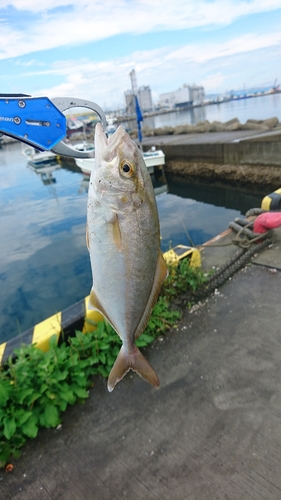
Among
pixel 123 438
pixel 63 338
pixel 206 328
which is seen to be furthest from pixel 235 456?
pixel 63 338

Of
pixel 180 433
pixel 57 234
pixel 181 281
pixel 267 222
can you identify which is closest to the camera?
pixel 180 433

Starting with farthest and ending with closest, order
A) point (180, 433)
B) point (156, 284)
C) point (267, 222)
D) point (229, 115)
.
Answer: point (229, 115), point (267, 222), point (180, 433), point (156, 284)

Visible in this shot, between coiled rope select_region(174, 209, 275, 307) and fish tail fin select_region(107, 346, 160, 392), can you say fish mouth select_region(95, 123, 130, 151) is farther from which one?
coiled rope select_region(174, 209, 275, 307)

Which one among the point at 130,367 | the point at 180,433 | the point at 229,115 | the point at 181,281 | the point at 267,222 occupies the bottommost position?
the point at 180,433

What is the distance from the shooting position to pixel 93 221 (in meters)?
1.74

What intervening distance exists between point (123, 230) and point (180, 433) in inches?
100

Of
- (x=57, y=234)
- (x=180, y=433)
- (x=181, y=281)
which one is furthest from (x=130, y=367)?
(x=57, y=234)

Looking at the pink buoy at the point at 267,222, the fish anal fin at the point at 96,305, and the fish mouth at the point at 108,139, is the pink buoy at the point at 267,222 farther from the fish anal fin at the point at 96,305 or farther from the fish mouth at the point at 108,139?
the fish mouth at the point at 108,139

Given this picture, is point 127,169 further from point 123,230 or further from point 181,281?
point 181,281

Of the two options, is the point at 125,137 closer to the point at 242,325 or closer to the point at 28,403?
the point at 28,403

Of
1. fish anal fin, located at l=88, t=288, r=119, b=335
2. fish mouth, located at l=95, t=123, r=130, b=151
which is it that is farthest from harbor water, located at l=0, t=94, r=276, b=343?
fish mouth, located at l=95, t=123, r=130, b=151

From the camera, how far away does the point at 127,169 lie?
65.4 inches

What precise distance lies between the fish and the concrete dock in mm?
1874

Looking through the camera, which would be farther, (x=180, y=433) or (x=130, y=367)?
(x=180, y=433)
